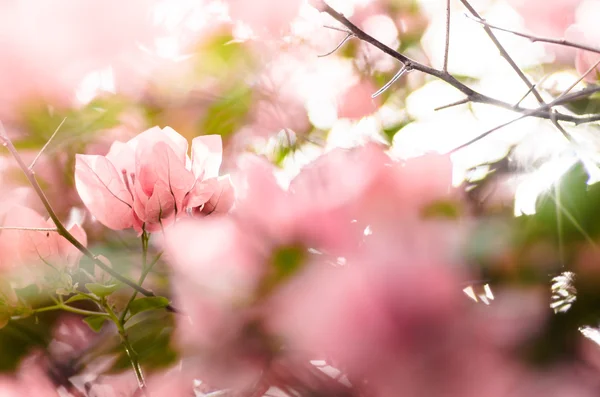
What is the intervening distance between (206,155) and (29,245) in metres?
0.09

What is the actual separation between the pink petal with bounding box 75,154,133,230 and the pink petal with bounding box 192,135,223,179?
0.04m

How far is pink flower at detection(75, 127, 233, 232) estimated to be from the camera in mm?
246

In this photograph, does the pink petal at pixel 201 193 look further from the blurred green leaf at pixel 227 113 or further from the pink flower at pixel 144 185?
the blurred green leaf at pixel 227 113

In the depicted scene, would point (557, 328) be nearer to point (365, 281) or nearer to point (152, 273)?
point (365, 281)

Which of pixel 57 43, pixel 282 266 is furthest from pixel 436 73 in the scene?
pixel 57 43

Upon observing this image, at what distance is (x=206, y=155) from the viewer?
27 centimetres

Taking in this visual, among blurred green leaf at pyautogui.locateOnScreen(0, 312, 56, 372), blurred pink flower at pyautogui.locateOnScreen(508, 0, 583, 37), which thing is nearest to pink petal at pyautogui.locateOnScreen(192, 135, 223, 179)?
blurred green leaf at pyautogui.locateOnScreen(0, 312, 56, 372)

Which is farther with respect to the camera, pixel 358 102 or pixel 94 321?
pixel 358 102

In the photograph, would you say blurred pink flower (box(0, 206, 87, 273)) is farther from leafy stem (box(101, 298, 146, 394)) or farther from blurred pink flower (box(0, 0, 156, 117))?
blurred pink flower (box(0, 0, 156, 117))

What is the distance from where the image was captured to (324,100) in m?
0.42

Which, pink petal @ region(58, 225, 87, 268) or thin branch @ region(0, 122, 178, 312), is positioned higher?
thin branch @ region(0, 122, 178, 312)

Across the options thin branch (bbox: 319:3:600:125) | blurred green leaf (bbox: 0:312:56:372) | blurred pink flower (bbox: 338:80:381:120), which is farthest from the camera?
blurred pink flower (bbox: 338:80:381:120)

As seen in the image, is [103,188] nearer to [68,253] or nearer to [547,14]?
[68,253]

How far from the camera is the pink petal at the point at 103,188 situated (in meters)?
0.25
